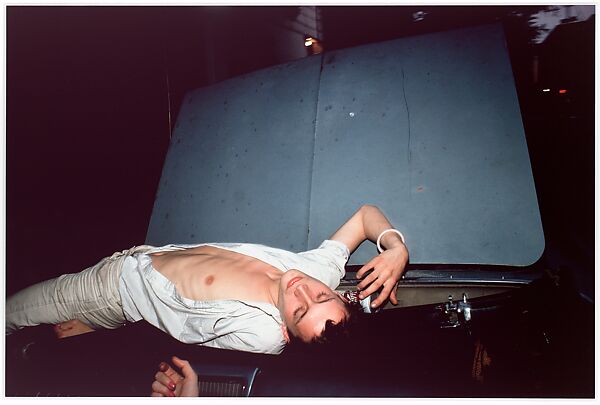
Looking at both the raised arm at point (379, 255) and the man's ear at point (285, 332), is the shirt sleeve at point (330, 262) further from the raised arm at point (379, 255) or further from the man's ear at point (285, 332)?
the man's ear at point (285, 332)

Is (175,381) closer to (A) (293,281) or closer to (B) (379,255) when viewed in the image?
(A) (293,281)

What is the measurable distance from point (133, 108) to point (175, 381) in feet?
7.17

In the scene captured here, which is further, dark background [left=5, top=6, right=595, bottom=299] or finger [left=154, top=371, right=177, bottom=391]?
dark background [left=5, top=6, right=595, bottom=299]

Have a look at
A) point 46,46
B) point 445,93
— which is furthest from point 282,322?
point 46,46

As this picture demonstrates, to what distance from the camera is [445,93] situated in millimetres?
1676

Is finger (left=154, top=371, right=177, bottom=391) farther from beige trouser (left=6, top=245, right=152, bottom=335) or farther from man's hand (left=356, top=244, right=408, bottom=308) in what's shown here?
man's hand (left=356, top=244, right=408, bottom=308)

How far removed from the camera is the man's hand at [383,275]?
47.7 inches

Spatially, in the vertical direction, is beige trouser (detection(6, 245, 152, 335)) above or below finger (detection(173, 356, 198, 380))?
above

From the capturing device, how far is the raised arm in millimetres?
1216

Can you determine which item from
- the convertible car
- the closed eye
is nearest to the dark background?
the convertible car

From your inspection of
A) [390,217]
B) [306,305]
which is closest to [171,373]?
[306,305]

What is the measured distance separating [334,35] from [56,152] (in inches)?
76.5

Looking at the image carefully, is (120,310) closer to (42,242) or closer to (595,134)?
(42,242)

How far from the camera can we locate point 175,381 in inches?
41.1
